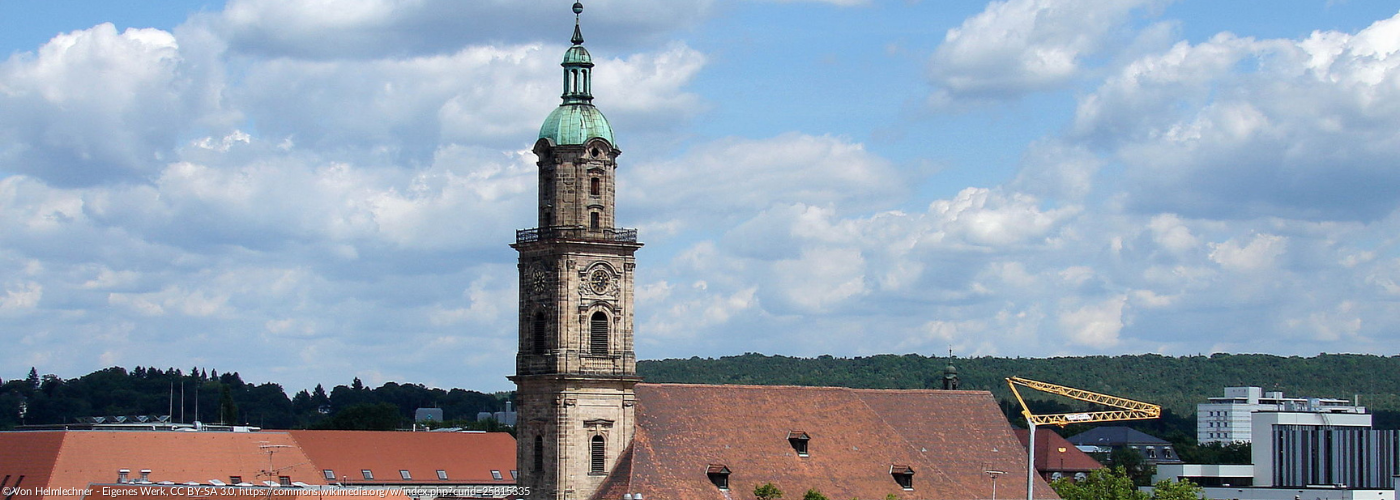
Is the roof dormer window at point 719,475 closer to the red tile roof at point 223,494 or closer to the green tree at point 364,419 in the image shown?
the red tile roof at point 223,494

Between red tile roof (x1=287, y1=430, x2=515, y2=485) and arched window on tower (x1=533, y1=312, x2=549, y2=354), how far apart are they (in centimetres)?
5038

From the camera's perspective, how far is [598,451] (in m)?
97.7

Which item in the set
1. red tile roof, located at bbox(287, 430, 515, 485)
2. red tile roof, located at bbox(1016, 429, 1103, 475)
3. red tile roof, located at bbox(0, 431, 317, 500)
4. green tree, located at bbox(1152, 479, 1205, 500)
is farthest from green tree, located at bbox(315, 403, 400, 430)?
green tree, located at bbox(1152, 479, 1205, 500)

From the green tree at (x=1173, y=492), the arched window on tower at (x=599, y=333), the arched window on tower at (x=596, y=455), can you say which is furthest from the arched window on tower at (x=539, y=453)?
the green tree at (x=1173, y=492)

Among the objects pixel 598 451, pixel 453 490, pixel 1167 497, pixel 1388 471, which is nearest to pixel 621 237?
pixel 598 451

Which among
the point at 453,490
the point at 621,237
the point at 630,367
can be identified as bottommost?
the point at 453,490

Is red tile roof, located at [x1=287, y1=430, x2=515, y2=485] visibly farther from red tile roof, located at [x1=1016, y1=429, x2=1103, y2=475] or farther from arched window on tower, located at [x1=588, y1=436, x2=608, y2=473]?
arched window on tower, located at [x1=588, y1=436, x2=608, y2=473]

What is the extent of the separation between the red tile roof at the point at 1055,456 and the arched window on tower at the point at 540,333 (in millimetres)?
42190

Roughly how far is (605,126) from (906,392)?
81.5 ft

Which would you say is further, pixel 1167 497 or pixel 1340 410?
pixel 1340 410

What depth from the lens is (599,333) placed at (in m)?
98.5

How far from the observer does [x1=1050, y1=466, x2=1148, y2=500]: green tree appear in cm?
11212

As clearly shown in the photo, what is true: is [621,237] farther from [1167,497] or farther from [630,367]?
[1167,497]

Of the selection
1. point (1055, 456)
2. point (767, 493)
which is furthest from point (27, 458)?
point (1055, 456)
